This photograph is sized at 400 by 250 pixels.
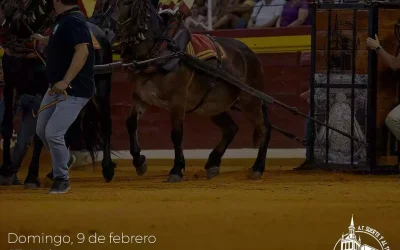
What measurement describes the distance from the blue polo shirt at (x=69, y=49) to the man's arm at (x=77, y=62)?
5cm

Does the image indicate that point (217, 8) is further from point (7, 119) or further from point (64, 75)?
point (64, 75)

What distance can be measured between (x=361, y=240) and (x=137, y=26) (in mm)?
4497

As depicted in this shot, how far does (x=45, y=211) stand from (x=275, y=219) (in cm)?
178

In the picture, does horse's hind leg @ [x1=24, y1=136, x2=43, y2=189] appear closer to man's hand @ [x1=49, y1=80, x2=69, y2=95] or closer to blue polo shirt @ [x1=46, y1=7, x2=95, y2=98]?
blue polo shirt @ [x1=46, y1=7, x2=95, y2=98]

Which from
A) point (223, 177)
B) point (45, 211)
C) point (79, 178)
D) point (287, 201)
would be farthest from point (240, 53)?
point (45, 211)

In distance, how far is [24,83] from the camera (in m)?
11.5

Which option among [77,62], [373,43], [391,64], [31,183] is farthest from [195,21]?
[77,62]

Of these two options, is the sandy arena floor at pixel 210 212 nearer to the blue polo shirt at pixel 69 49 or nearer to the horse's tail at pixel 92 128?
the horse's tail at pixel 92 128

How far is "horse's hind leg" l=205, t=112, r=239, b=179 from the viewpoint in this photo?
12780 mm

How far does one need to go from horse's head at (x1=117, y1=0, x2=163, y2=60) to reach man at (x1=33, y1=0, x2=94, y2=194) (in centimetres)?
176

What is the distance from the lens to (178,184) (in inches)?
457

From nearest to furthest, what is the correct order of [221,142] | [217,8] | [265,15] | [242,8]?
[221,142]
[265,15]
[242,8]
[217,8]

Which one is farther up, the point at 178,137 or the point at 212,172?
the point at 178,137

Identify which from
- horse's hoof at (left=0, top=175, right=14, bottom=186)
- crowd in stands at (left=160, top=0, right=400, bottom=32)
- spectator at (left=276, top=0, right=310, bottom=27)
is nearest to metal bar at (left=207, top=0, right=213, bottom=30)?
crowd in stands at (left=160, top=0, right=400, bottom=32)
